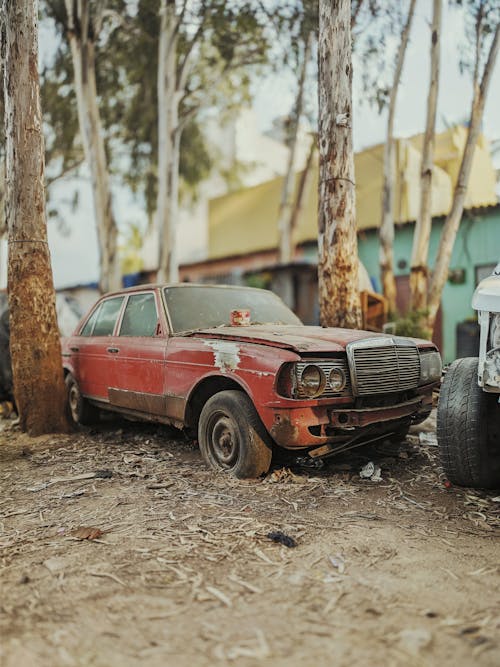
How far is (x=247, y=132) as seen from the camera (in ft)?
91.1

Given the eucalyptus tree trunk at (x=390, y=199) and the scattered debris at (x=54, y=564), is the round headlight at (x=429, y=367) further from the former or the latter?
the eucalyptus tree trunk at (x=390, y=199)

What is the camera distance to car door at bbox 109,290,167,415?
5.06 meters

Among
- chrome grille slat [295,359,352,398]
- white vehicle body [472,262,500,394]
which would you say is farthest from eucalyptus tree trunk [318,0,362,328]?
white vehicle body [472,262,500,394]

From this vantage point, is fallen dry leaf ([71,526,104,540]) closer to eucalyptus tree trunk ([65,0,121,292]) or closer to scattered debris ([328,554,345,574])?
scattered debris ([328,554,345,574])

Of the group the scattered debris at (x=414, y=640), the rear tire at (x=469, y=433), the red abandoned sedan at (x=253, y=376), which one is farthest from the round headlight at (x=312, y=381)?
the scattered debris at (x=414, y=640)

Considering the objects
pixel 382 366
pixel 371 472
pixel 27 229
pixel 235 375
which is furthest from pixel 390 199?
pixel 235 375

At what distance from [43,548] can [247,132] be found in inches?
1064

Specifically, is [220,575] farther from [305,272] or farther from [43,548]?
[305,272]

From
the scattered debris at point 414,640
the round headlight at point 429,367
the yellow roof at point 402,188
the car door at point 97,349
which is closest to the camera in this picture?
the scattered debris at point 414,640

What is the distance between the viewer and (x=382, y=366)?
14.1ft

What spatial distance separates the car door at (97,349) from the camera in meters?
5.91

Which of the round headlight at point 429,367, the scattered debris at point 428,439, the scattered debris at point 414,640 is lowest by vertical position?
the scattered debris at point 428,439

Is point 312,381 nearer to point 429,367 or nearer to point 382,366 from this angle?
point 382,366

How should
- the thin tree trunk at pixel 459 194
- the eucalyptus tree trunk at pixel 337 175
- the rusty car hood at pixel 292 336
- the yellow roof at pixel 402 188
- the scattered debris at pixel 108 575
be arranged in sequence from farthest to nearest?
1. the yellow roof at pixel 402 188
2. the thin tree trunk at pixel 459 194
3. the eucalyptus tree trunk at pixel 337 175
4. the rusty car hood at pixel 292 336
5. the scattered debris at pixel 108 575
